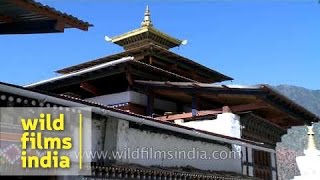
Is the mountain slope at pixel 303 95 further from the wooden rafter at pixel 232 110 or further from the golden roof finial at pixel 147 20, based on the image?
the wooden rafter at pixel 232 110

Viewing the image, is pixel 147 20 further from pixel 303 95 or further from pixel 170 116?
pixel 303 95

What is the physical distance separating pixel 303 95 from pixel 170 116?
14840cm

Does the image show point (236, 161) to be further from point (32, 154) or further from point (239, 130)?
point (32, 154)

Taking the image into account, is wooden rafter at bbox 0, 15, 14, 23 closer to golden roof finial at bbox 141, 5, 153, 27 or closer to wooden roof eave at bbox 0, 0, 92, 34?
wooden roof eave at bbox 0, 0, 92, 34

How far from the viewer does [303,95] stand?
514ft

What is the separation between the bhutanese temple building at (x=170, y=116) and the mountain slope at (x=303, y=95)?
442ft

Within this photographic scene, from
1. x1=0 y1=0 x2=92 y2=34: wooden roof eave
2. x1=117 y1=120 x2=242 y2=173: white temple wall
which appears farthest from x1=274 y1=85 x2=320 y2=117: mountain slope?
x1=0 y1=0 x2=92 y2=34: wooden roof eave

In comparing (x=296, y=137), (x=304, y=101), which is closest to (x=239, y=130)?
(x=296, y=137)

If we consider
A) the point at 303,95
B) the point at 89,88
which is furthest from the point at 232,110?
the point at 303,95

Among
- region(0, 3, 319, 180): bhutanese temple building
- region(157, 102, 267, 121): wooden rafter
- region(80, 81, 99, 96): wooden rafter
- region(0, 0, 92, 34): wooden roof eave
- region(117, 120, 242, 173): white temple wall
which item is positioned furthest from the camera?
region(80, 81, 99, 96): wooden rafter

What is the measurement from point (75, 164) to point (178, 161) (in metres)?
4.46

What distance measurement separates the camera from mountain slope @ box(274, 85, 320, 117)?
150 metres

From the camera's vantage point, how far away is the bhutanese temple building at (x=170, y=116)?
33.5 ft

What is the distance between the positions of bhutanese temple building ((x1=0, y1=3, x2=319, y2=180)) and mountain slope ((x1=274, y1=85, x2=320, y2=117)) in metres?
135
